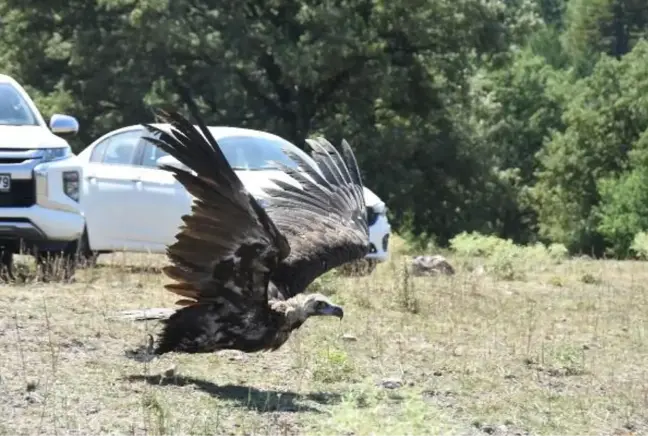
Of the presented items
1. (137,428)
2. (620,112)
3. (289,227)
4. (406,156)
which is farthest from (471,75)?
(137,428)

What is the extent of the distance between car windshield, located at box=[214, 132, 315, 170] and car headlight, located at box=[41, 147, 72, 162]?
228cm

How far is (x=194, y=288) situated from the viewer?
769 cm

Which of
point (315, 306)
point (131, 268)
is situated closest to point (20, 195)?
point (131, 268)

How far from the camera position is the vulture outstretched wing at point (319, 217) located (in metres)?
8.13

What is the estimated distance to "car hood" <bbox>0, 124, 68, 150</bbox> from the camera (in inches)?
474

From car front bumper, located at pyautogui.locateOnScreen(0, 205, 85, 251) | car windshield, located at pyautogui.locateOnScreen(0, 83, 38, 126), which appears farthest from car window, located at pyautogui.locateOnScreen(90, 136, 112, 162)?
car front bumper, located at pyautogui.locateOnScreen(0, 205, 85, 251)

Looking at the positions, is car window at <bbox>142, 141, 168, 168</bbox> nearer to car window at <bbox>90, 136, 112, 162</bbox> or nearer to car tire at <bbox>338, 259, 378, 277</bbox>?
car window at <bbox>90, 136, 112, 162</bbox>

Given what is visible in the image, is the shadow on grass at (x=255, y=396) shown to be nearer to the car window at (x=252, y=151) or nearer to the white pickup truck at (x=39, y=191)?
the white pickup truck at (x=39, y=191)

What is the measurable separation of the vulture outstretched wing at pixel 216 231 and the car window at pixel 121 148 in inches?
288

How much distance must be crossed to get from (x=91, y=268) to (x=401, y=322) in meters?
3.41

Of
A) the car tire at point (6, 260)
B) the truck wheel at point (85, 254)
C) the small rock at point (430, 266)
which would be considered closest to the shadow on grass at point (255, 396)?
the car tire at point (6, 260)

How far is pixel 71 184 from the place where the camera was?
12352 mm

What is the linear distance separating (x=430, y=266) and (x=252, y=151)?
2.51 metres

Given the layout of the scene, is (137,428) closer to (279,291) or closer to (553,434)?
(279,291)
